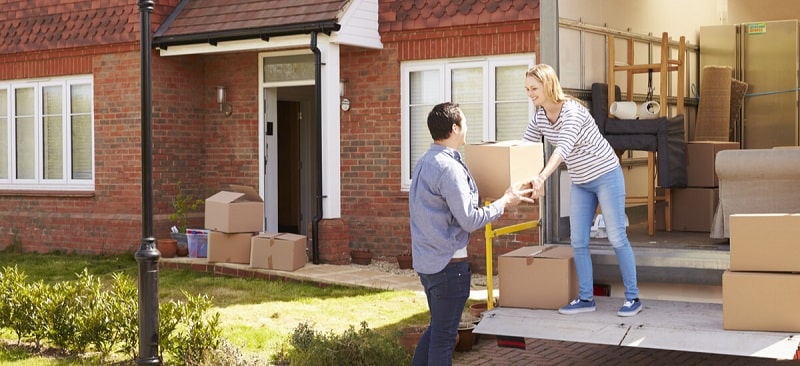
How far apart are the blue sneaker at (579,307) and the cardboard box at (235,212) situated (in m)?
6.65

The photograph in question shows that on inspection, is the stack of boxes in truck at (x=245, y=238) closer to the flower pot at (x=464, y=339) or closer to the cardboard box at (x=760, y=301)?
the flower pot at (x=464, y=339)

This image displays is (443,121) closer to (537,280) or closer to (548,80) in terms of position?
(548,80)

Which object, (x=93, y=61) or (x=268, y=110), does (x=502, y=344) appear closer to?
(x=268, y=110)

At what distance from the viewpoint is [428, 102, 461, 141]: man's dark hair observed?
5812 mm

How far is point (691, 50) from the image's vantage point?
448 inches

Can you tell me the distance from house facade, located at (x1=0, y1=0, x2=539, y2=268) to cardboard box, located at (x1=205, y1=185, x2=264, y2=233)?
730 mm

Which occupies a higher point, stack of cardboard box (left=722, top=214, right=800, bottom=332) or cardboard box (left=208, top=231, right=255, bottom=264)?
stack of cardboard box (left=722, top=214, right=800, bottom=332)

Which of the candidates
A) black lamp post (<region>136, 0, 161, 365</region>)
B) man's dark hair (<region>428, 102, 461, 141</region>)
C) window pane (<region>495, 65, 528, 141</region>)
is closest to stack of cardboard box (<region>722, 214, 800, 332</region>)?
man's dark hair (<region>428, 102, 461, 141</region>)

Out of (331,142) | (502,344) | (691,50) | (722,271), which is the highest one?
(691,50)

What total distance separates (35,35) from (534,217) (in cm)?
811

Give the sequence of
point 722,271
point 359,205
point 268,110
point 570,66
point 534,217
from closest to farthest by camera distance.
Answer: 1. point 722,271
2. point 570,66
3. point 534,217
4. point 359,205
5. point 268,110

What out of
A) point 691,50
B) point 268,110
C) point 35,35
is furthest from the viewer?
point 35,35

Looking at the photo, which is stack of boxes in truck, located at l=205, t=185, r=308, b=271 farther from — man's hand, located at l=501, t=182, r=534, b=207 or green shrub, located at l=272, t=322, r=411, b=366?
man's hand, located at l=501, t=182, r=534, b=207

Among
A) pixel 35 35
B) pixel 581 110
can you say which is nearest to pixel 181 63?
pixel 35 35
